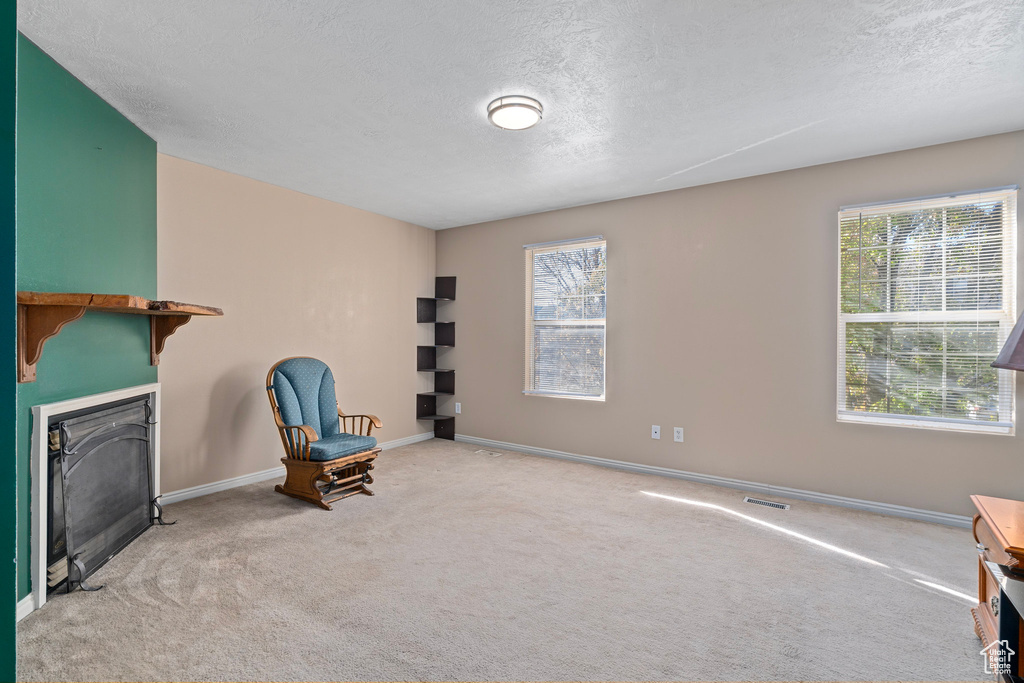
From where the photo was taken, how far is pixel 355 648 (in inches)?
79.0

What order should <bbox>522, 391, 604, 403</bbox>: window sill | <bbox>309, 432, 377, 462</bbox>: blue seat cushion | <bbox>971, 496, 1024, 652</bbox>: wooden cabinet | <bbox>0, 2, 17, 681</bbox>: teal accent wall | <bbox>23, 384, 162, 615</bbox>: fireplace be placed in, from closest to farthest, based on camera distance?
<bbox>0, 2, 17, 681</bbox>: teal accent wall < <bbox>971, 496, 1024, 652</bbox>: wooden cabinet < <bbox>23, 384, 162, 615</bbox>: fireplace < <bbox>309, 432, 377, 462</bbox>: blue seat cushion < <bbox>522, 391, 604, 403</bbox>: window sill

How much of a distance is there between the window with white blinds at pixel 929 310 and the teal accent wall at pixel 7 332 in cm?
439

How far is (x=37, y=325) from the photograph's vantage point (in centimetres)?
213

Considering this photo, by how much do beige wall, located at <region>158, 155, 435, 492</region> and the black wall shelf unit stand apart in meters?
0.32

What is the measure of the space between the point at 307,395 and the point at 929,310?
15.4ft

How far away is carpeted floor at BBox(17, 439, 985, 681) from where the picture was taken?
192 centimetres

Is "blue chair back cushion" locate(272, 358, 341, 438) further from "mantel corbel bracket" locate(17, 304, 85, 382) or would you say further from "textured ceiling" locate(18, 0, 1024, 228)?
"mantel corbel bracket" locate(17, 304, 85, 382)

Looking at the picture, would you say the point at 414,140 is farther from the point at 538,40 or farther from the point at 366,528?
the point at 366,528

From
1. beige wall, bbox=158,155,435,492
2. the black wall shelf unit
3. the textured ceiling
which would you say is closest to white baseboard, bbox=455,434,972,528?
the black wall shelf unit

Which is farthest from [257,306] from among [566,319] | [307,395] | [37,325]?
[566,319]

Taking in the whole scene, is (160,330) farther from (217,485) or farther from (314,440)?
(217,485)

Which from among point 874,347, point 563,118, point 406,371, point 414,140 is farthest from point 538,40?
point 406,371

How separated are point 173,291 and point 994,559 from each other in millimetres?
4778

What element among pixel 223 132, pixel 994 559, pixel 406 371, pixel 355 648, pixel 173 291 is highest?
pixel 223 132
